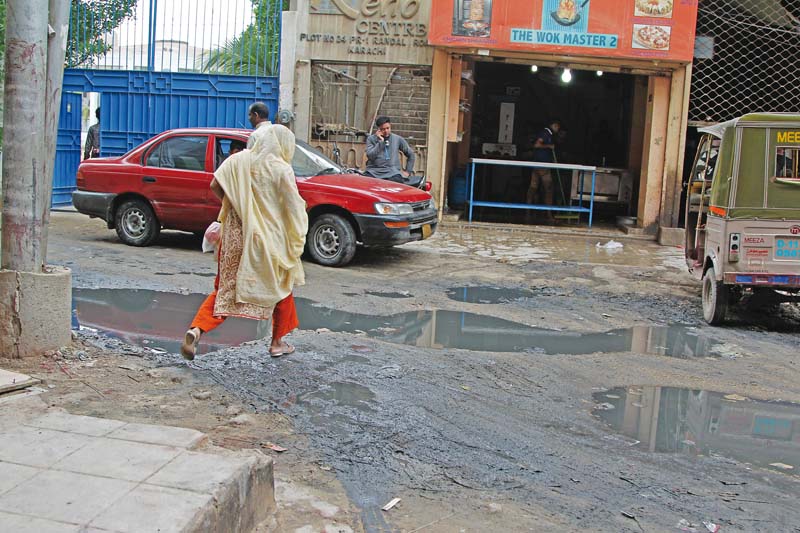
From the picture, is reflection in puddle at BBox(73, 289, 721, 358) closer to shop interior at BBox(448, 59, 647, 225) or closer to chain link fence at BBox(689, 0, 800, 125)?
chain link fence at BBox(689, 0, 800, 125)

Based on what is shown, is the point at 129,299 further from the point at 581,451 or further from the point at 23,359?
the point at 581,451

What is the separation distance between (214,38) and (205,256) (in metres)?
6.01

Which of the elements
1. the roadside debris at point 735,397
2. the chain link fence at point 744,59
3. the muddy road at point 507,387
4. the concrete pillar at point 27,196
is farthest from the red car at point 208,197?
the chain link fence at point 744,59

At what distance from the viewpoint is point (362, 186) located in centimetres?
1033

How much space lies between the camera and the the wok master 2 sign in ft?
45.2

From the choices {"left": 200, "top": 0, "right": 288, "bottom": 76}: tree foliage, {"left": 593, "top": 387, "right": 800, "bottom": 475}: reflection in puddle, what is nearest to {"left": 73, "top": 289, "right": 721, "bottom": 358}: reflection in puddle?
{"left": 593, "top": 387, "right": 800, "bottom": 475}: reflection in puddle

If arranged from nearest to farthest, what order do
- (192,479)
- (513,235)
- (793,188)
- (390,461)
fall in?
(192,479) → (390,461) → (793,188) → (513,235)

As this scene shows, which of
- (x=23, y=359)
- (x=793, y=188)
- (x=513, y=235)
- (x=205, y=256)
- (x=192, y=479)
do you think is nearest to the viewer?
(x=192, y=479)

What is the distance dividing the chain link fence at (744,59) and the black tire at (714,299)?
7.06 meters

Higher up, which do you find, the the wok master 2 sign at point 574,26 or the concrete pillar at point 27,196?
the the wok master 2 sign at point 574,26

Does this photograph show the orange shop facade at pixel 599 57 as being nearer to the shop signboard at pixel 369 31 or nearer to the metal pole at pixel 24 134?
the shop signboard at pixel 369 31

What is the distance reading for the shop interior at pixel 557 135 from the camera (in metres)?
17.6

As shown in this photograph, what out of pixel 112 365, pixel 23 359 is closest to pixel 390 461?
pixel 112 365

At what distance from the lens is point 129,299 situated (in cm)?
796
